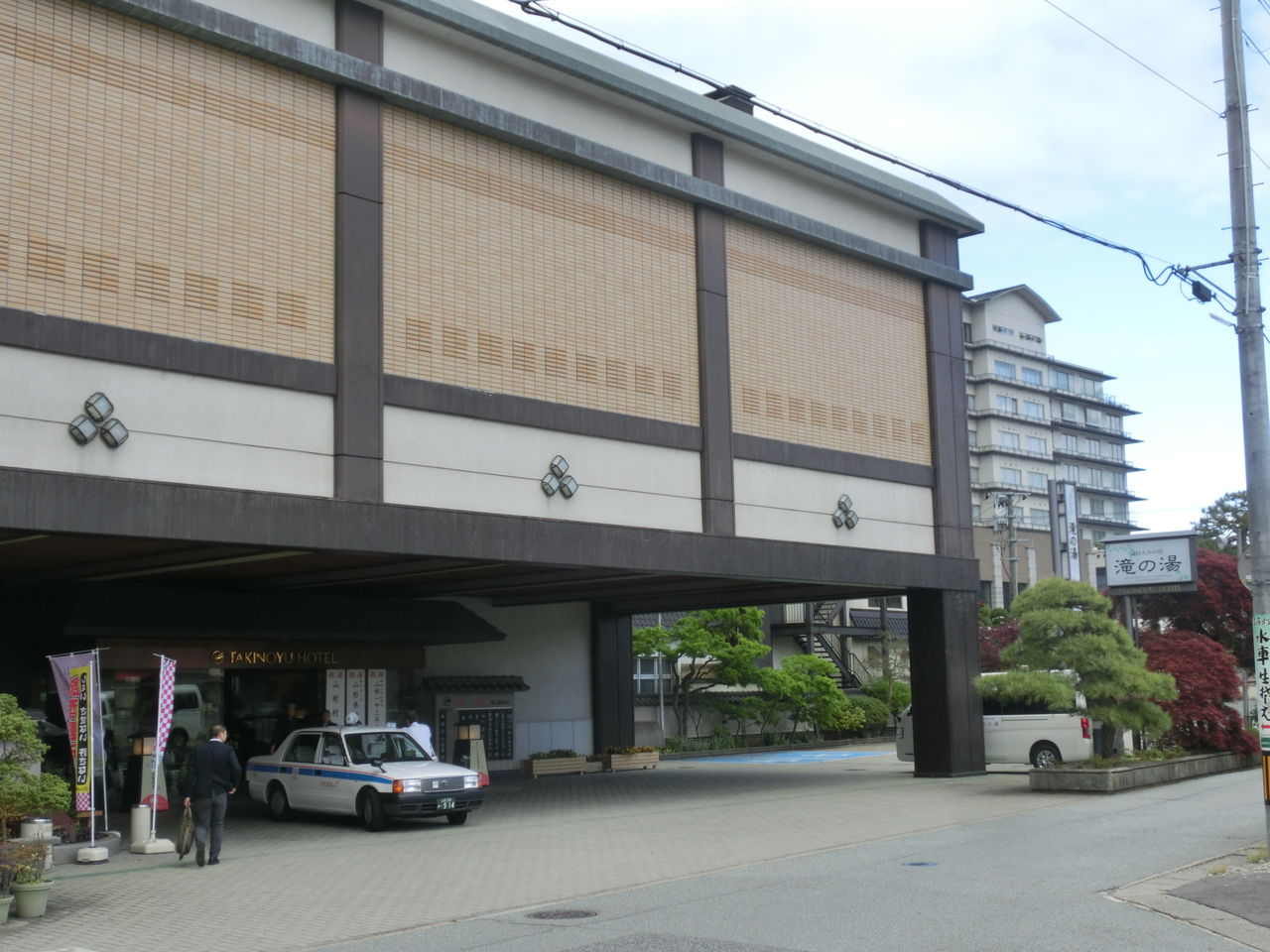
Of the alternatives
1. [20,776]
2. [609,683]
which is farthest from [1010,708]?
[20,776]

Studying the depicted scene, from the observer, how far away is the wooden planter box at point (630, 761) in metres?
34.1

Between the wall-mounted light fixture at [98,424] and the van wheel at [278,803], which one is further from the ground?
the wall-mounted light fixture at [98,424]

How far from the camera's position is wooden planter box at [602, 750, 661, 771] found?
34.1 meters

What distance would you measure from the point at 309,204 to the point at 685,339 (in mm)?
7782

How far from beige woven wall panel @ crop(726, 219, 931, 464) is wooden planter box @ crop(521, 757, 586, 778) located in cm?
1086

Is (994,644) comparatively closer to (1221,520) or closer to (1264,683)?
(1264,683)

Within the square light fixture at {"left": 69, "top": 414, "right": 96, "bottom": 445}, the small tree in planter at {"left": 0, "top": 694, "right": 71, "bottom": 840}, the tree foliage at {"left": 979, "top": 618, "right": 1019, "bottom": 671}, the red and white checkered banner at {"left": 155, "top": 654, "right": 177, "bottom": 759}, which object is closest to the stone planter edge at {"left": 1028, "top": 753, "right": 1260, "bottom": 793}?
the tree foliage at {"left": 979, "top": 618, "right": 1019, "bottom": 671}

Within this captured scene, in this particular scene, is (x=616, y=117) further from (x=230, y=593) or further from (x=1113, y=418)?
(x=1113, y=418)

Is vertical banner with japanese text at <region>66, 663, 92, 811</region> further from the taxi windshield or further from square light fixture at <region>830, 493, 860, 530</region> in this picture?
square light fixture at <region>830, 493, 860, 530</region>

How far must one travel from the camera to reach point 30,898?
43.8 ft

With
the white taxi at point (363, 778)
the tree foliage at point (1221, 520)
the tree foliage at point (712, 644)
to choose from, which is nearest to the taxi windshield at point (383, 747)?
the white taxi at point (363, 778)

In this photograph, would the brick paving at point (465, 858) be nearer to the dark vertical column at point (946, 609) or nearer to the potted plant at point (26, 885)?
the potted plant at point (26, 885)

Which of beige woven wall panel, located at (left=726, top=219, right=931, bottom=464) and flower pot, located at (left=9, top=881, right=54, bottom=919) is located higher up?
beige woven wall panel, located at (left=726, top=219, right=931, bottom=464)

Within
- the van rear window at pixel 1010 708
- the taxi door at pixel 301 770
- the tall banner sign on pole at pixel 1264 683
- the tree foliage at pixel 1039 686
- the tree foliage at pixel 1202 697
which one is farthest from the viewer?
the van rear window at pixel 1010 708
